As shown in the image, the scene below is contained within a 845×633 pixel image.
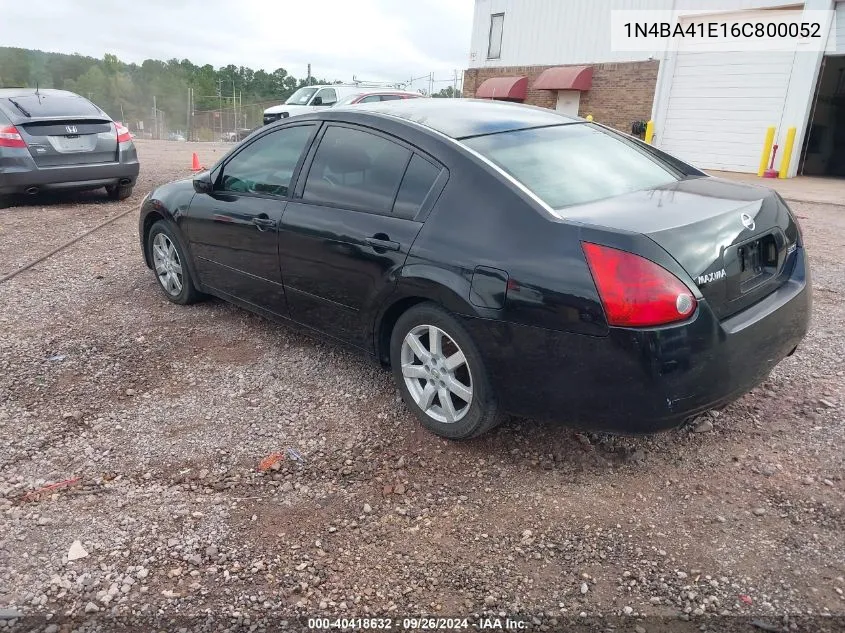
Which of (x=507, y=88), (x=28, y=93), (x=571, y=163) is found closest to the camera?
(x=571, y=163)

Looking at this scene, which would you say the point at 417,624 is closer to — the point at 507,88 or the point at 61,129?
the point at 61,129

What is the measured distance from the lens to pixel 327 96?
65.1ft

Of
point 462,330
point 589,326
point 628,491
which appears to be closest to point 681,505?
point 628,491

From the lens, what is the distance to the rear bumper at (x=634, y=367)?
2.47 m

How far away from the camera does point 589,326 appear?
251 centimetres

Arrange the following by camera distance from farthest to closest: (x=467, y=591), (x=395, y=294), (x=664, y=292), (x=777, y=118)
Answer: (x=777, y=118) → (x=395, y=294) → (x=664, y=292) → (x=467, y=591)

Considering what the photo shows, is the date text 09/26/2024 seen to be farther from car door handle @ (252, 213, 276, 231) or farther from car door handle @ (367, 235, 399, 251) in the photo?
car door handle @ (252, 213, 276, 231)

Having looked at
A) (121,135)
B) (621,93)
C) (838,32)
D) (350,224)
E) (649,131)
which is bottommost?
(350,224)

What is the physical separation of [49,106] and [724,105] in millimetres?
14904

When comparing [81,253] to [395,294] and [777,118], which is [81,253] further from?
[777,118]

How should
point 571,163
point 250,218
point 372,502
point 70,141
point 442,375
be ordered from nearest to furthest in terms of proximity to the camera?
1. point 372,502
2. point 442,375
3. point 571,163
4. point 250,218
5. point 70,141

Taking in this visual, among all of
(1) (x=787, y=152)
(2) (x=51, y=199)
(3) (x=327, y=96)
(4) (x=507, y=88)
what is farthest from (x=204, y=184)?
(4) (x=507, y=88)

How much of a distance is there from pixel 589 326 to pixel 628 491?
816 mm

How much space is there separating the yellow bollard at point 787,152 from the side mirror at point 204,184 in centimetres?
1444
